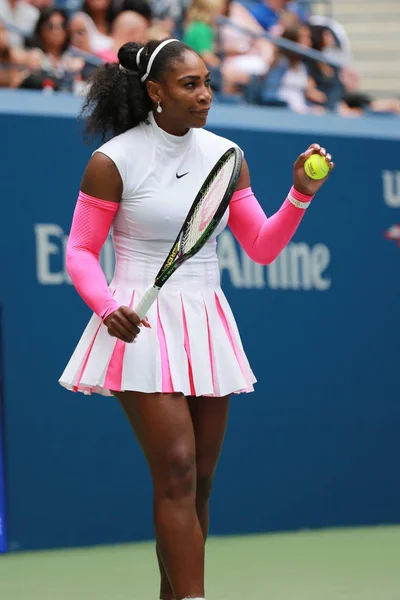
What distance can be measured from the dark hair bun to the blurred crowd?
2.85 metres

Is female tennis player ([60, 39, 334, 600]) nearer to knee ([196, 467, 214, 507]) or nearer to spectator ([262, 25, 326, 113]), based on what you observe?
knee ([196, 467, 214, 507])

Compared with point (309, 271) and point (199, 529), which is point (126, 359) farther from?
point (309, 271)

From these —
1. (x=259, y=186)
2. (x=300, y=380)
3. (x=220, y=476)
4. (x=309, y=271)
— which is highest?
(x=259, y=186)

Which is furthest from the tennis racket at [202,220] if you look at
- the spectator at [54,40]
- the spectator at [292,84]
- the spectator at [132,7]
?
the spectator at [132,7]

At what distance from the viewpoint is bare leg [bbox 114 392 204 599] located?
141 inches

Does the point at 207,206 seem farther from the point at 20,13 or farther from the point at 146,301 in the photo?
the point at 20,13

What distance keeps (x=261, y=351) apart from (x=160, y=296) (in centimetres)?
309

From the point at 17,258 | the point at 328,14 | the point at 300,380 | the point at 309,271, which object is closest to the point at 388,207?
the point at 309,271

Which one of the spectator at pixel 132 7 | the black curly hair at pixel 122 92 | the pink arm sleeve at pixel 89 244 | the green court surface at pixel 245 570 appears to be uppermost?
the spectator at pixel 132 7

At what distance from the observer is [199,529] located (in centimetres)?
364

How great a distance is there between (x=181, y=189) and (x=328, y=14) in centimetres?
801

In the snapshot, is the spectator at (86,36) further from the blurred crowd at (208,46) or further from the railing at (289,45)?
the railing at (289,45)

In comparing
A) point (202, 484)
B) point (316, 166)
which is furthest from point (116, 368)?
point (316, 166)

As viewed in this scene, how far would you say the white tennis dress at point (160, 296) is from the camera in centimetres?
372
